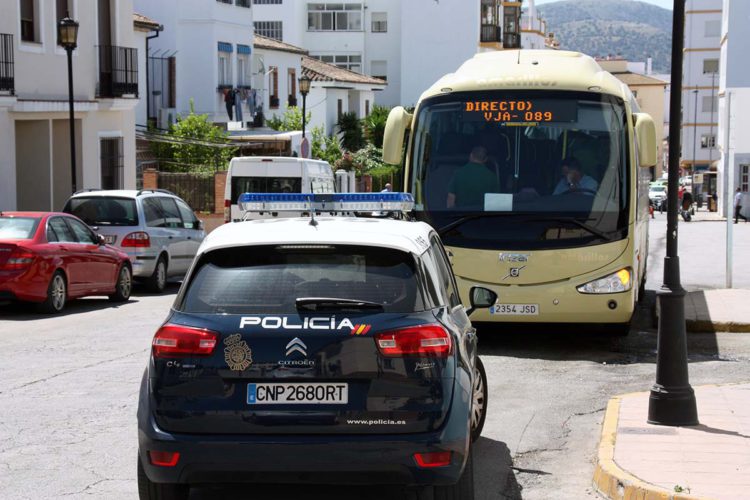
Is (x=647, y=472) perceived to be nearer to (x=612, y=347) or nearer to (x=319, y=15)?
(x=612, y=347)

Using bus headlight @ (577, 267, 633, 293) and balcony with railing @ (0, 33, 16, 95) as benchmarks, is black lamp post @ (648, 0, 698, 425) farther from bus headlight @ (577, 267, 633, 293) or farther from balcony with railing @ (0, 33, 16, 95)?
balcony with railing @ (0, 33, 16, 95)

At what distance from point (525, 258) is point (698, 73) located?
108496 millimetres

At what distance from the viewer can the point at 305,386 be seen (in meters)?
6.24

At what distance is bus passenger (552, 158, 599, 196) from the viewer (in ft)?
46.1

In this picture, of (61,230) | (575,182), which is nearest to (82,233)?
(61,230)

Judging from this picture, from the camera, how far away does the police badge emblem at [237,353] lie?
6.25 meters

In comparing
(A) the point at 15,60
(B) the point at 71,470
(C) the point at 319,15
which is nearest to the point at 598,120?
(B) the point at 71,470

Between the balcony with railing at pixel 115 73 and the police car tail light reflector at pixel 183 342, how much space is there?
90.8ft

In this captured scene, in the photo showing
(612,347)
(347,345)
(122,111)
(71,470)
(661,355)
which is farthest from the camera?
(122,111)

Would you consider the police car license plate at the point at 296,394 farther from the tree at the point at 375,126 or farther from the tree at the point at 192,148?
the tree at the point at 375,126

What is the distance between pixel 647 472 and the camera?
7691 mm

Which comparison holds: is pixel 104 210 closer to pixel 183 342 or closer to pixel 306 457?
pixel 183 342

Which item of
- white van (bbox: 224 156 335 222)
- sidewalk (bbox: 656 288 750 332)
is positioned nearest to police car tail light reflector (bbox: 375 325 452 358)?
sidewalk (bbox: 656 288 750 332)

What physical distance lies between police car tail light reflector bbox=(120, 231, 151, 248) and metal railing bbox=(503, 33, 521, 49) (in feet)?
246
